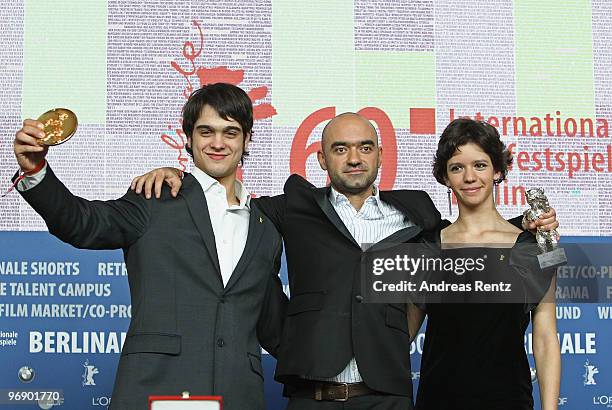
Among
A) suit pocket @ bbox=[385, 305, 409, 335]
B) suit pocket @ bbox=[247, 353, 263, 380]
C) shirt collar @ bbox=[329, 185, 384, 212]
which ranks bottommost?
suit pocket @ bbox=[247, 353, 263, 380]

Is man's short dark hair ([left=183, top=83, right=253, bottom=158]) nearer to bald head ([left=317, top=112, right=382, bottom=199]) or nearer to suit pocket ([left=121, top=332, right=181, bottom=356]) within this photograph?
bald head ([left=317, top=112, right=382, bottom=199])

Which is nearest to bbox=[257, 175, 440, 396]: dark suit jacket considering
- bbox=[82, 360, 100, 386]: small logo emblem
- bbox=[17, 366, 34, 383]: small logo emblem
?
bbox=[82, 360, 100, 386]: small logo emblem

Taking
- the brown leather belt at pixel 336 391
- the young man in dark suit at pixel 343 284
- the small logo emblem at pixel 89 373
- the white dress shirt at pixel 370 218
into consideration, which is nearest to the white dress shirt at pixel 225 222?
the young man in dark suit at pixel 343 284

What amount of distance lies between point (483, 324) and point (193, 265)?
3.03 ft

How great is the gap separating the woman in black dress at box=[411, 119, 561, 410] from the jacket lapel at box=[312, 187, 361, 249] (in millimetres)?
367

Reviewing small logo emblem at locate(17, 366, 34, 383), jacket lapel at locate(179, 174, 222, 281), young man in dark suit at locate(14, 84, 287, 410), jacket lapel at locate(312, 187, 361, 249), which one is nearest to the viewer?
young man in dark suit at locate(14, 84, 287, 410)

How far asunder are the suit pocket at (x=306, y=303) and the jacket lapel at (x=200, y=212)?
32cm

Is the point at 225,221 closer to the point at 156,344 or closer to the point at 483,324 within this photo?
the point at 156,344

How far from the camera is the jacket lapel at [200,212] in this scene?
2473 mm

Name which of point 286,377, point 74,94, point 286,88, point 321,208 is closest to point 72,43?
point 74,94

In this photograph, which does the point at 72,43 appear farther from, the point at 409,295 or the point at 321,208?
the point at 409,295

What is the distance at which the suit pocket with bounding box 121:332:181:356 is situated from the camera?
2369 mm

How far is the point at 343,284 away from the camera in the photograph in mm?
2645

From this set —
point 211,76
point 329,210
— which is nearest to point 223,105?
point 329,210
